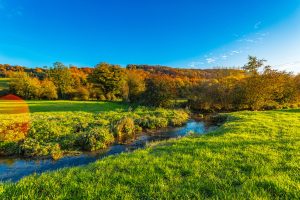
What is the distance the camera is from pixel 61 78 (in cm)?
6075

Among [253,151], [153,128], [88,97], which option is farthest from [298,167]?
[88,97]

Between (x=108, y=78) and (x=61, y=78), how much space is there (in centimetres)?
2031

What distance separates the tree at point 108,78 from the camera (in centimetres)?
5225

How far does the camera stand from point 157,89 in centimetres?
3625

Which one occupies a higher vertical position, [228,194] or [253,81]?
[253,81]

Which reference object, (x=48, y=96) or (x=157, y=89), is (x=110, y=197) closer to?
(x=157, y=89)

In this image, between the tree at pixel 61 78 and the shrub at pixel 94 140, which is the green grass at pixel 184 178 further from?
the tree at pixel 61 78

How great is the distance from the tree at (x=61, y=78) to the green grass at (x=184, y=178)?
178ft

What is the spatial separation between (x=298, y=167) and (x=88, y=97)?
51573mm

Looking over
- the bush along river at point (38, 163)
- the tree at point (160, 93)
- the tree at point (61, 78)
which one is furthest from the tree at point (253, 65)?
the tree at point (61, 78)

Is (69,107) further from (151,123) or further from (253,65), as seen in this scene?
(253,65)

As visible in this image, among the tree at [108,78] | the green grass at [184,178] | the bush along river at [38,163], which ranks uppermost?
the tree at [108,78]

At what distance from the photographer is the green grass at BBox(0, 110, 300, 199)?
15.7 feet

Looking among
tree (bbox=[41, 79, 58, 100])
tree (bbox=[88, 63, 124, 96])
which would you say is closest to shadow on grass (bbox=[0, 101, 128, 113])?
tree (bbox=[41, 79, 58, 100])
